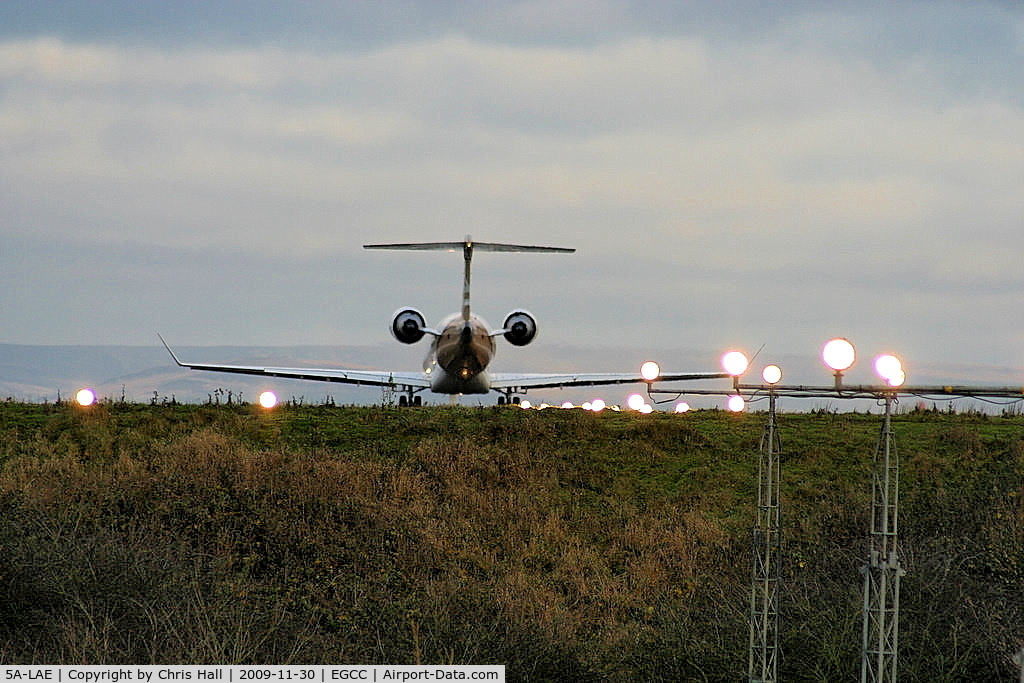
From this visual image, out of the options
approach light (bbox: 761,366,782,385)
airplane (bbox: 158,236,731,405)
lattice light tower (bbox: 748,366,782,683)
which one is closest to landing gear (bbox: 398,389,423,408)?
airplane (bbox: 158,236,731,405)

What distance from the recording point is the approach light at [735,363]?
14625 mm

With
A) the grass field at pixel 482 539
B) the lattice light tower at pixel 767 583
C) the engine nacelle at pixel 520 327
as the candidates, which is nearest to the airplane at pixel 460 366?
the engine nacelle at pixel 520 327

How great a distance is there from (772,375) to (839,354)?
2720mm

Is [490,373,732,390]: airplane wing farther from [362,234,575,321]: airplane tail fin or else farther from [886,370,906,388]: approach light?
[886,370,906,388]: approach light

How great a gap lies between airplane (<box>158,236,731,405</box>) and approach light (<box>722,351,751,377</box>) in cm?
3314

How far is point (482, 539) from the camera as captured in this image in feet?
86.1

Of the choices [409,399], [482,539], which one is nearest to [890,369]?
[482,539]

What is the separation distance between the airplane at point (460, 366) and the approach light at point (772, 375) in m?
31.9

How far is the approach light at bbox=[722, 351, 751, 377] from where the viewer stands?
1462 centimetres

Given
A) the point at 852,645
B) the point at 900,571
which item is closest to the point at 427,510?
the point at 852,645

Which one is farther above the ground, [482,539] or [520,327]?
[520,327]

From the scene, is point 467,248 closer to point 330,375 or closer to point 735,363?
point 330,375

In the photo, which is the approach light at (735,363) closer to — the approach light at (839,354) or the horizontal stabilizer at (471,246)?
the approach light at (839,354)

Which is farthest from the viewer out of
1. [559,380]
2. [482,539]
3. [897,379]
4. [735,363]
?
[559,380]
